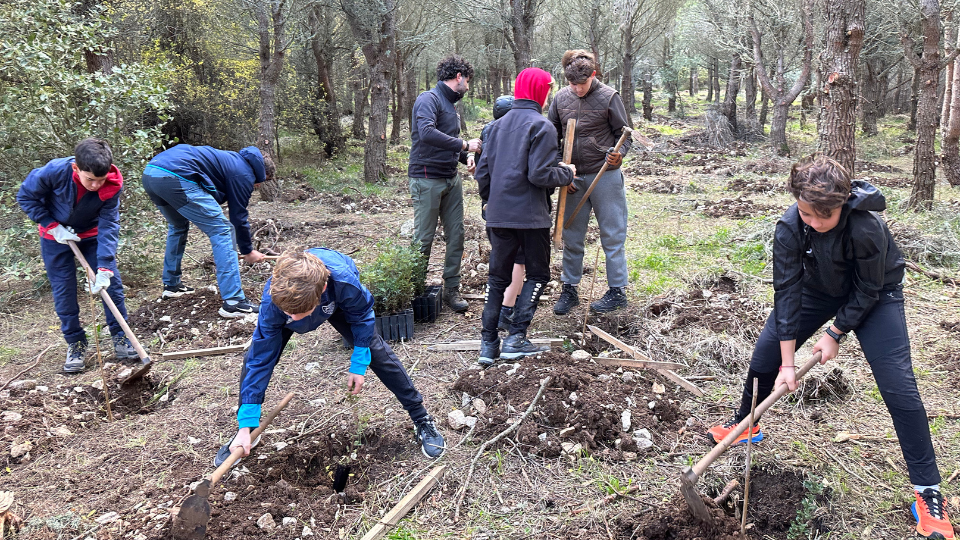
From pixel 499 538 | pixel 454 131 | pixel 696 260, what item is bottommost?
pixel 499 538

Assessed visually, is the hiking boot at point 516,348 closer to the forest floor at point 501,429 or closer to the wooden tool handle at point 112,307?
the forest floor at point 501,429

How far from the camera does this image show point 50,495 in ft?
9.69

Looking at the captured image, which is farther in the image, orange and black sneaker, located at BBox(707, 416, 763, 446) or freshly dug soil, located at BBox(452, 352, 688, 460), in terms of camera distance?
freshly dug soil, located at BBox(452, 352, 688, 460)

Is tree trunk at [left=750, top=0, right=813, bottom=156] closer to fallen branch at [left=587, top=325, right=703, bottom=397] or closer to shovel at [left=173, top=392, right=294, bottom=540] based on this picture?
fallen branch at [left=587, top=325, right=703, bottom=397]

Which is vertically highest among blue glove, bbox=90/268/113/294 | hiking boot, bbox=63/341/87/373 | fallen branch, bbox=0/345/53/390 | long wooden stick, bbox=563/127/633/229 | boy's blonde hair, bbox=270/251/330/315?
long wooden stick, bbox=563/127/633/229

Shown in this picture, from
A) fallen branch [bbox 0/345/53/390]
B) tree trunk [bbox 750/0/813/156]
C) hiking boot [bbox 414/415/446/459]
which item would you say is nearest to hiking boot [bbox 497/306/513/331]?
hiking boot [bbox 414/415/446/459]

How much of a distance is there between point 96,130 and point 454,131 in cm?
406

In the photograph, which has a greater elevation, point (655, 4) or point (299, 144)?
point (655, 4)

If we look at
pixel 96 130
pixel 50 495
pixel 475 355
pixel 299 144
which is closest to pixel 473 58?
pixel 299 144

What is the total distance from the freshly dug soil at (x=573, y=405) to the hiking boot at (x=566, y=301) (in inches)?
41.8

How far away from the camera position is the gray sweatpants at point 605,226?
178 inches

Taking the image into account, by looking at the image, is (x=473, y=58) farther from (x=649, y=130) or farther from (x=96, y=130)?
(x=96, y=130)

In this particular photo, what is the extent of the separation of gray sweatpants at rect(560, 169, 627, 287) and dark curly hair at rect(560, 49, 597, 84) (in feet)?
2.46

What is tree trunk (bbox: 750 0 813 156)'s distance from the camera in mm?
13465
